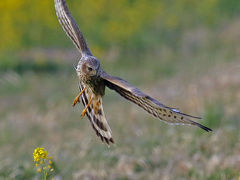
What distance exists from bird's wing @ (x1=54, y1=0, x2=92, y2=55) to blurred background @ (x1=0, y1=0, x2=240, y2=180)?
1.23 metres

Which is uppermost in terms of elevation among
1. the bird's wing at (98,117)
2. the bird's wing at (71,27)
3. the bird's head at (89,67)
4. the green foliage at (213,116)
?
the green foliage at (213,116)

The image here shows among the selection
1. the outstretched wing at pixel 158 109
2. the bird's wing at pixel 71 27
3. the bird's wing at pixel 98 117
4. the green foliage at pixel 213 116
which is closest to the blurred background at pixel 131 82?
the green foliage at pixel 213 116

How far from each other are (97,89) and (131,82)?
33.6 feet

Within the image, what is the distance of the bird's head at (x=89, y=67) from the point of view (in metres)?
4.13

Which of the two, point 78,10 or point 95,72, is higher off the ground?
point 78,10

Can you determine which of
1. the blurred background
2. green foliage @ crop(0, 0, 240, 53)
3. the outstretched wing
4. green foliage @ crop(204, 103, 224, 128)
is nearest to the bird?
the outstretched wing

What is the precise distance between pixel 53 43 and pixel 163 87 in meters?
7.99

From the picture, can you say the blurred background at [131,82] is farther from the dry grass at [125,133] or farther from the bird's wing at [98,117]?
the bird's wing at [98,117]

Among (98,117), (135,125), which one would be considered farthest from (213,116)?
(98,117)

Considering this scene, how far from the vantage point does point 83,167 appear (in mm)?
5793

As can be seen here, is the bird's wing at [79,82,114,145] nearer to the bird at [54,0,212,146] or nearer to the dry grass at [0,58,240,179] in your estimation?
the bird at [54,0,212,146]

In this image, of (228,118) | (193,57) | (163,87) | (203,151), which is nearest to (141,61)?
(193,57)

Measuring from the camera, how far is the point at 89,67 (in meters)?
4.13

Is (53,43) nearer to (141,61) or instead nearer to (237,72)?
(141,61)
